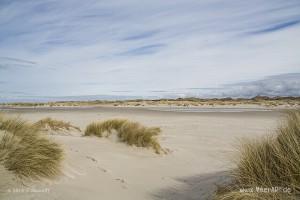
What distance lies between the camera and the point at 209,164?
9.38 m

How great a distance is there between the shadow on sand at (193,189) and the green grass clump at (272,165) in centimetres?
73

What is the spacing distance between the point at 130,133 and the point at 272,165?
18.5 ft

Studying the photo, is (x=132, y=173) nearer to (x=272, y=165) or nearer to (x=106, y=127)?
(x=272, y=165)

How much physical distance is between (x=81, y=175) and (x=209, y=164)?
13.8ft

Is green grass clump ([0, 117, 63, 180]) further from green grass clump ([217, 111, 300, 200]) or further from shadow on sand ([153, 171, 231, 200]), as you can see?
green grass clump ([217, 111, 300, 200])

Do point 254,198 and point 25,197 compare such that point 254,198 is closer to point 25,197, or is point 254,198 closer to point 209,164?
point 25,197

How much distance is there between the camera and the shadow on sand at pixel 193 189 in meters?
5.89

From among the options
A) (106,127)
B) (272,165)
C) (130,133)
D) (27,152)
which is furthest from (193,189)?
(106,127)

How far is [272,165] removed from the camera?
4977 millimetres

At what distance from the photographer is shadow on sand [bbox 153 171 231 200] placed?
5.89 m

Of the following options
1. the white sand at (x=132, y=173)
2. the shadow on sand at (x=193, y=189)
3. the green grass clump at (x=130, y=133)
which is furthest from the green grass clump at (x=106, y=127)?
the shadow on sand at (x=193, y=189)

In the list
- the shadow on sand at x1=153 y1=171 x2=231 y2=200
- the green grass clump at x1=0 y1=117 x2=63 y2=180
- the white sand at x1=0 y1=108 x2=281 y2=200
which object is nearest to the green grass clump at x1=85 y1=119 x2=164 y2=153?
the white sand at x1=0 y1=108 x2=281 y2=200

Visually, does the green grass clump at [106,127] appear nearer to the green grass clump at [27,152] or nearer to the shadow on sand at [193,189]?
the shadow on sand at [193,189]

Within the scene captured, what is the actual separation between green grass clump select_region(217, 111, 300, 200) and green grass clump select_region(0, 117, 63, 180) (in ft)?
8.94
